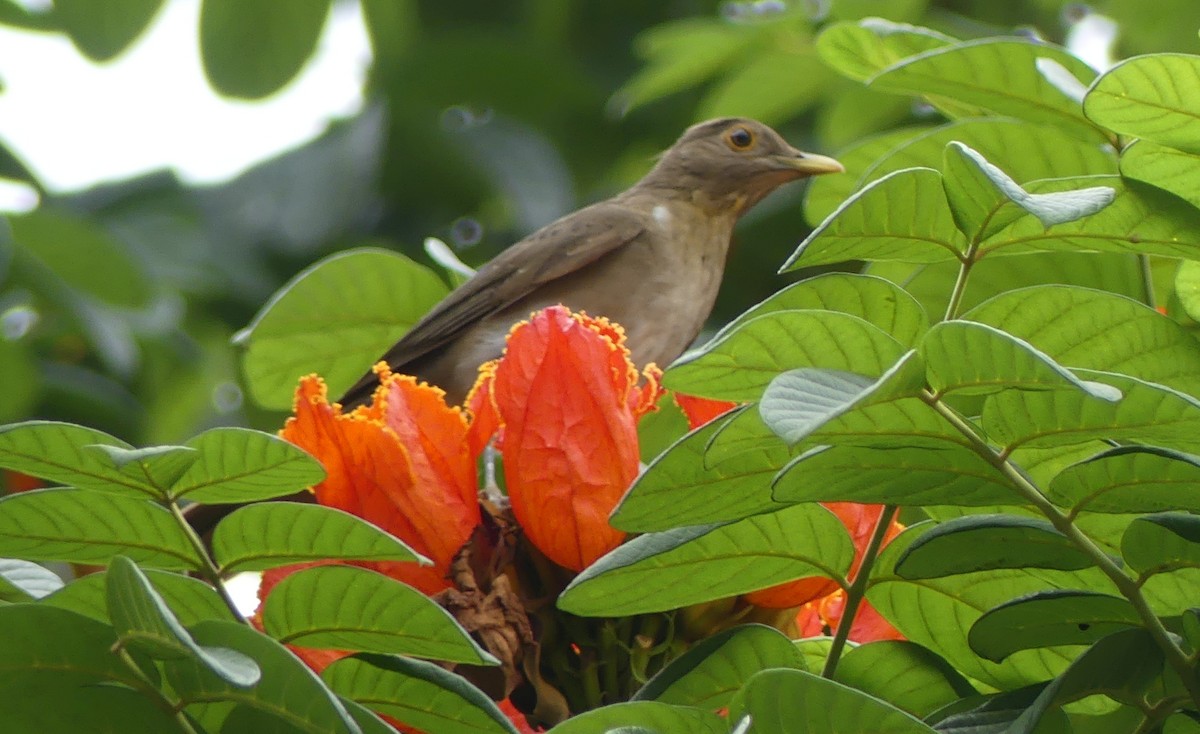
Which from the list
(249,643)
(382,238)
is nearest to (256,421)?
(382,238)

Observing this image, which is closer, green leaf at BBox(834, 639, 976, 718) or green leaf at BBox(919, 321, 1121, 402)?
green leaf at BBox(919, 321, 1121, 402)

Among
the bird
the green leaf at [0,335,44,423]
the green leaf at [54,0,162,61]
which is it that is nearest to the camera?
the green leaf at [54,0,162,61]

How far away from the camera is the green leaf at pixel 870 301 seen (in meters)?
1.68

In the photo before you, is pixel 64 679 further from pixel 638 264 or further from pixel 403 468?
pixel 638 264

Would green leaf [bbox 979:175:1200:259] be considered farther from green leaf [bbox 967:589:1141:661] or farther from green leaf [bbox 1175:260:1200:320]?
green leaf [bbox 967:589:1141:661]

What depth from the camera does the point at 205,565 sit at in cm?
172

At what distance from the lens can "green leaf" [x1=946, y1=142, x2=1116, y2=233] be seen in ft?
4.74

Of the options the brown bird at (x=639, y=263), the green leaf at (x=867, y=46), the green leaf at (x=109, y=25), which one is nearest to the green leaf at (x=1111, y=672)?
the green leaf at (x=867, y=46)

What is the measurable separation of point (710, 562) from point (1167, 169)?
65 centimetres

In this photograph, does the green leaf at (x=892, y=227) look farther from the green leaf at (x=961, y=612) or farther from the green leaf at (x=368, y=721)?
the green leaf at (x=368, y=721)

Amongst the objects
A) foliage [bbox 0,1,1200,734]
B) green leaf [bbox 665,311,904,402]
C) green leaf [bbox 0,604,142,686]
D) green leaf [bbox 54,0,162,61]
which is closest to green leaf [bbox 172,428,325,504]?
foliage [bbox 0,1,1200,734]

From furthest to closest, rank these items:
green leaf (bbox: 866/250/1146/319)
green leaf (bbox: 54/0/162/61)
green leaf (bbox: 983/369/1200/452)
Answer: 1. green leaf (bbox: 54/0/162/61)
2. green leaf (bbox: 866/250/1146/319)
3. green leaf (bbox: 983/369/1200/452)

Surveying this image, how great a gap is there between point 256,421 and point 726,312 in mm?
1936

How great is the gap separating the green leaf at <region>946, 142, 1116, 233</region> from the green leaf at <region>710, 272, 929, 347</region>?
0.33ft
